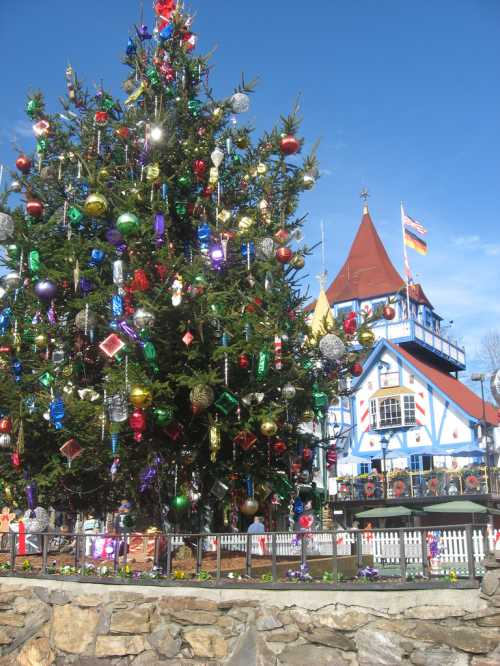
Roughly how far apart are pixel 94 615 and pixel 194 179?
29.9 ft

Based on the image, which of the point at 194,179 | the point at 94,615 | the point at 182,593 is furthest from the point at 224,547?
the point at 194,179

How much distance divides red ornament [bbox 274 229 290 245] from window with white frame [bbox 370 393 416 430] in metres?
23.0

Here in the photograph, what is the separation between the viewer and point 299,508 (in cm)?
1570

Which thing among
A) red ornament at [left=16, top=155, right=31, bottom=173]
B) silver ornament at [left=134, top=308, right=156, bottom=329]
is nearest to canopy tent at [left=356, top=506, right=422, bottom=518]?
silver ornament at [left=134, top=308, right=156, bottom=329]

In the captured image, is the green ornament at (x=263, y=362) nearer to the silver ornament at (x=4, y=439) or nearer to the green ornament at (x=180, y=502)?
the green ornament at (x=180, y=502)

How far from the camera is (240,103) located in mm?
15484

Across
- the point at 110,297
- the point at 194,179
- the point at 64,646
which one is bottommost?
the point at 64,646

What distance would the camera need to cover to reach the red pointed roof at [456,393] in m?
34.3

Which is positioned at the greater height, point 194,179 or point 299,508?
point 194,179

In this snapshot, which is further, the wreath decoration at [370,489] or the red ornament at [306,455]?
the wreath decoration at [370,489]

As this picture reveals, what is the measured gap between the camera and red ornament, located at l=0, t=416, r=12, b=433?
13.7 meters

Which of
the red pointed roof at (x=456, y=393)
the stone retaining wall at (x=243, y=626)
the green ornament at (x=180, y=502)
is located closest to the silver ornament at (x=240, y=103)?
the green ornament at (x=180, y=502)

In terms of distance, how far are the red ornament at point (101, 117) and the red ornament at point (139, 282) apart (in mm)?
5174

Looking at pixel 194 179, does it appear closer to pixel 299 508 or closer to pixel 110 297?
pixel 110 297
